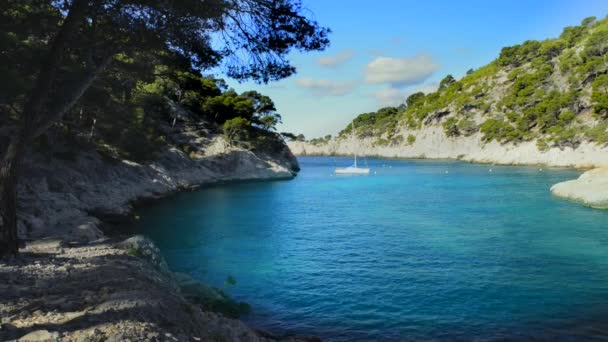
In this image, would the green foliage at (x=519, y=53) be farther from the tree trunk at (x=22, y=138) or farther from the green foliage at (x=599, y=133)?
the tree trunk at (x=22, y=138)

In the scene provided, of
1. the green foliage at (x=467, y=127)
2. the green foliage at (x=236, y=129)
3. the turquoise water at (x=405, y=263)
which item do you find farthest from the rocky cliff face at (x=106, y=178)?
the green foliage at (x=467, y=127)

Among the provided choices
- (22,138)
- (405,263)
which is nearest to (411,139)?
(405,263)

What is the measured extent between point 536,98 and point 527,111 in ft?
24.8

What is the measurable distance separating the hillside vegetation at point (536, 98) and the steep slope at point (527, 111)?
0.17 meters

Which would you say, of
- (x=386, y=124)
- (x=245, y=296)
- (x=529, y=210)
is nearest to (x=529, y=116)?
(x=529, y=210)

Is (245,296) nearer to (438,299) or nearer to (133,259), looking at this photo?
(133,259)

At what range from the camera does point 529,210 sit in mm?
33938

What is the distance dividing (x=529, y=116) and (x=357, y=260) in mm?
93529

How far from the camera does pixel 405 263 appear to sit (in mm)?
19391

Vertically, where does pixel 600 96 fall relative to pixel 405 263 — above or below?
above

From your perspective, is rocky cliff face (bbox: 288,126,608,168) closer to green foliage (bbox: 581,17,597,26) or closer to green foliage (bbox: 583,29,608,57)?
green foliage (bbox: 583,29,608,57)

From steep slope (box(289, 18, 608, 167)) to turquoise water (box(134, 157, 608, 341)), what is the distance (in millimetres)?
52265

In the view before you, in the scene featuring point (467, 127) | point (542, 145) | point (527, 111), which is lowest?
point (542, 145)

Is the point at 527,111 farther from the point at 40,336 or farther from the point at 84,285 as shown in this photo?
the point at 40,336
